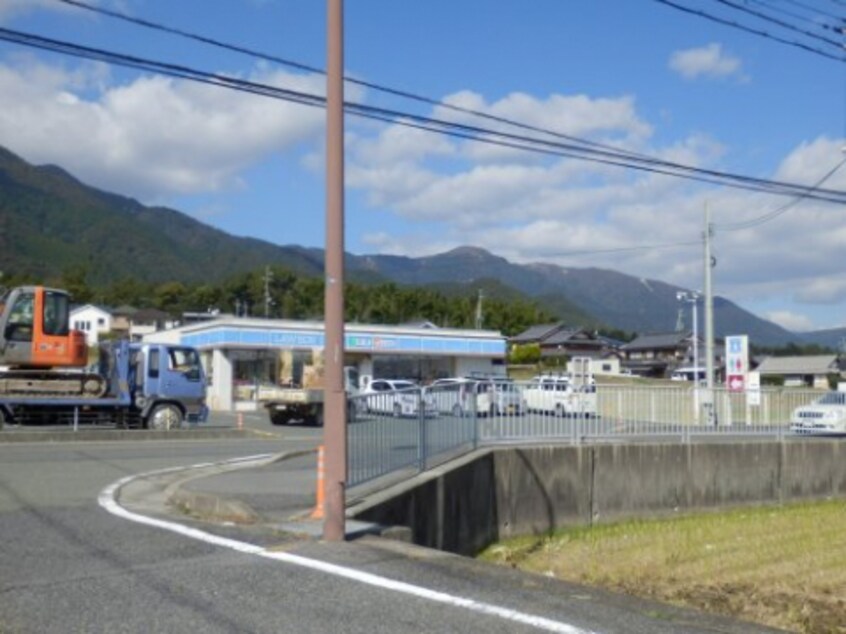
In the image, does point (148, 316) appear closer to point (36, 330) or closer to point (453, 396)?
point (36, 330)

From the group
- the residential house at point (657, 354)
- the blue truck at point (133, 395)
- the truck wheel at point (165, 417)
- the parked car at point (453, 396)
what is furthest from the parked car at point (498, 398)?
the residential house at point (657, 354)

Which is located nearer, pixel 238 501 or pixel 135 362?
pixel 238 501

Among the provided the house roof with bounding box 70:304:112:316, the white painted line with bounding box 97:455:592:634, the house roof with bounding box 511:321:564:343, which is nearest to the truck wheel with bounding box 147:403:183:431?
the white painted line with bounding box 97:455:592:634

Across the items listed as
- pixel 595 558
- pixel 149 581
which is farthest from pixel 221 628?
pixel 595 558

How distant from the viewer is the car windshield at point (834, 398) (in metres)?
25.4

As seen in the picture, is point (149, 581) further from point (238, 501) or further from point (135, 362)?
point (135, 362)

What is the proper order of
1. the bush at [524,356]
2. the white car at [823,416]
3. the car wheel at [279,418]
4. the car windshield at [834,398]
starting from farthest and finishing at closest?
1. the bush at [524,356]
2. the car wheel at [279,418]
3. the car windshield at [834,398]
4. the white car at [823,416]

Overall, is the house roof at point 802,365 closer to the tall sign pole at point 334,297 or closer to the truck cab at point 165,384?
the truck cab at point 165,384

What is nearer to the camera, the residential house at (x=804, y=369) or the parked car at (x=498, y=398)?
the parked car at (x=498, y=398)

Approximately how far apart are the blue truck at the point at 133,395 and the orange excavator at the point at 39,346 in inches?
6.5

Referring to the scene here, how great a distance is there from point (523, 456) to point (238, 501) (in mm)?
6324

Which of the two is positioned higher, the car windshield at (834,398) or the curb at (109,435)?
the car windshield at (834,398)

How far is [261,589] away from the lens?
8086 millimetres

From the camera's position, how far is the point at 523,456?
56.7 ft
